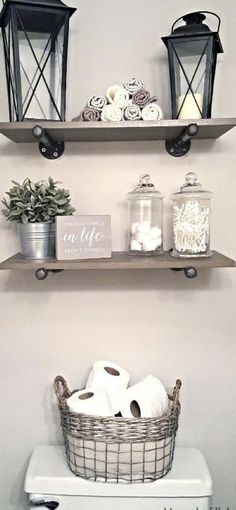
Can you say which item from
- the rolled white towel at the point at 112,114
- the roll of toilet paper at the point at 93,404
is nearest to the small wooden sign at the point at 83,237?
the rolled white towel at the point at 112,114

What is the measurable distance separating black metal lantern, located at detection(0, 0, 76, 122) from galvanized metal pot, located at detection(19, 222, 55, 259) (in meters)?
0.26

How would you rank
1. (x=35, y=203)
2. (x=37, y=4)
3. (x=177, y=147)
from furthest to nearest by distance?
(x=177, y=147) → (x=35, y=203) → (x=37, y=4)

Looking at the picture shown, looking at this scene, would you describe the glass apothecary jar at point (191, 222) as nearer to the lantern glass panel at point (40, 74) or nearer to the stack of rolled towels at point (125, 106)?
the stack of rolled towels at point (125, 106)

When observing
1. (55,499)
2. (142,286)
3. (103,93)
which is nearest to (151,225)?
(142,286)

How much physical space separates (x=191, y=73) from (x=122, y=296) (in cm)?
60

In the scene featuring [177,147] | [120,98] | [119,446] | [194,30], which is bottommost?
[119,446]

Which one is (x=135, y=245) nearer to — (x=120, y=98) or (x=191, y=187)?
(x=191, y=187)

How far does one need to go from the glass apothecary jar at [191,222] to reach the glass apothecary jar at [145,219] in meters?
0.05

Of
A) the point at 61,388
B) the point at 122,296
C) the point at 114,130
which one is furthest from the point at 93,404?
the point at 114,130

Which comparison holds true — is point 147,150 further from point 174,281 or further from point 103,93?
point 174,281

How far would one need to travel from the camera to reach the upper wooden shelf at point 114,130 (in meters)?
1.06

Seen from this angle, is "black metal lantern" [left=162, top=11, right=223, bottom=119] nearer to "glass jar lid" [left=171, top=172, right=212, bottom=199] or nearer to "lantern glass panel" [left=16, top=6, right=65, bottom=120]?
"glass jar lid" [left=171, top=172, right=212, bottom=199]

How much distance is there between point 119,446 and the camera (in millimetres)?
1090

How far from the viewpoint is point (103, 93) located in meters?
1.24
